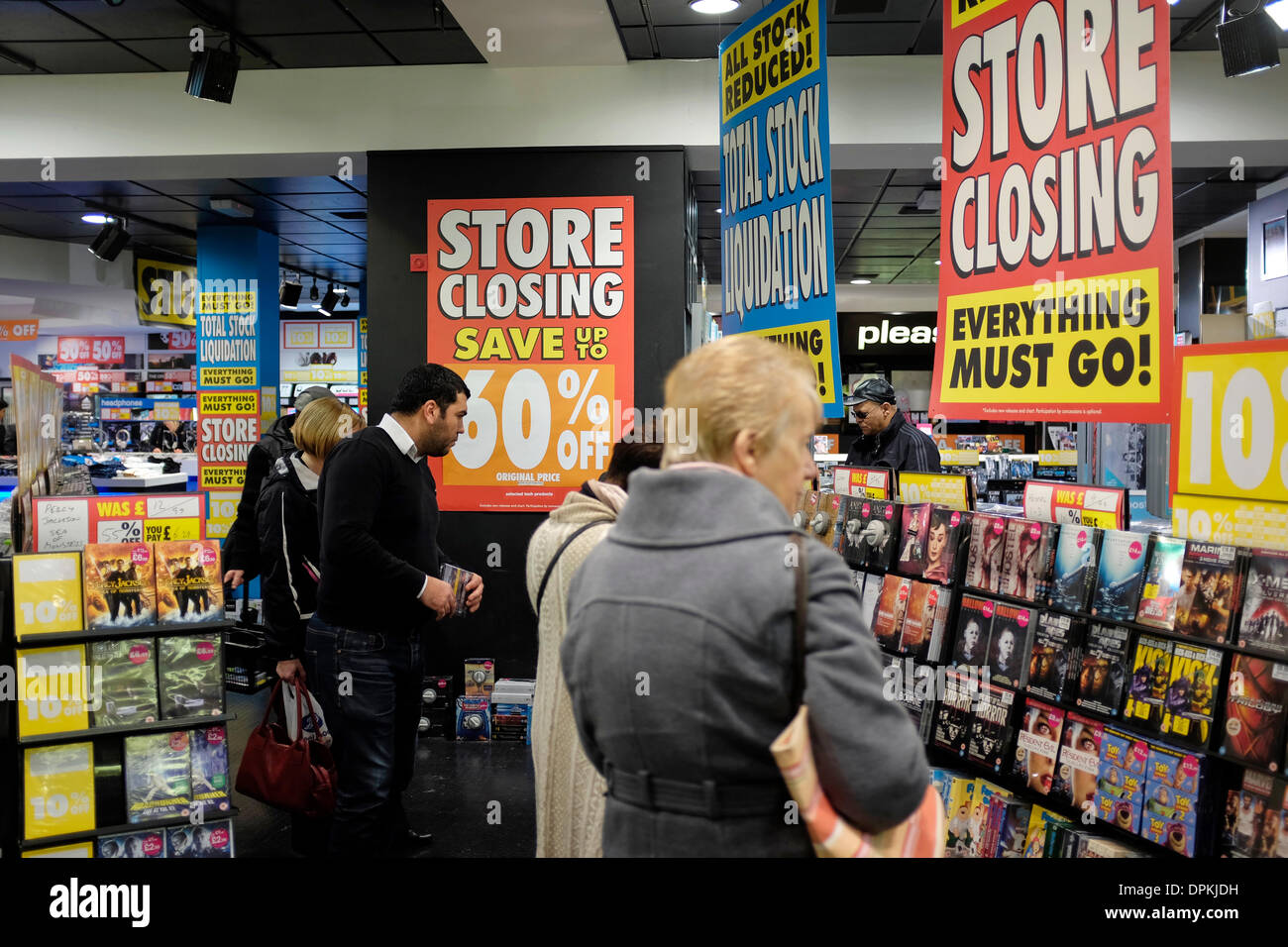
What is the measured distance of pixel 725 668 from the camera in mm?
1225

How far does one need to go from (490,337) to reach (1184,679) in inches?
169

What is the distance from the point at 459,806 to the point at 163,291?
29.1 feet

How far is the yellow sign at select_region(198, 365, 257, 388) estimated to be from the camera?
8.62m

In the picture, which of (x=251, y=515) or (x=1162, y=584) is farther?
(x=251, y=515)

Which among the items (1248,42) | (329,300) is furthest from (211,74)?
(329,300)

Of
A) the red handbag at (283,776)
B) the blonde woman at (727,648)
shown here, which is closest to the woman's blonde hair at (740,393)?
the blonde woman at (727,648)

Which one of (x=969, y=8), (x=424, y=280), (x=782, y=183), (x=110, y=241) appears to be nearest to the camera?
(x=969, y=8)

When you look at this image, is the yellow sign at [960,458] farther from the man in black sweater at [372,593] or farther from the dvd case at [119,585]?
the dvd case at [119,585]

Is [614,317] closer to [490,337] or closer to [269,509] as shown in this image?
[490,337]

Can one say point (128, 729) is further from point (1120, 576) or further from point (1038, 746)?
point (1120, 576)

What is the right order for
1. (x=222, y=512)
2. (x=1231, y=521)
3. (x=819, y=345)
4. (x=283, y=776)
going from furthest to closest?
(x=222, y=512), (x=283, y=776), (x=819, y=345), (x=1231, y=521)

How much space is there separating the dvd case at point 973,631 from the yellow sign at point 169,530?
8.05ft

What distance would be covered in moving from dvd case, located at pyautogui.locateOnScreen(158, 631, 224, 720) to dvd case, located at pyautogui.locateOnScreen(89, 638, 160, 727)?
3 cm
